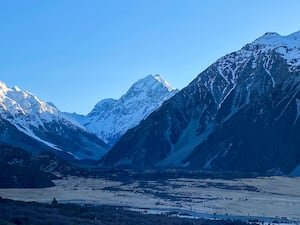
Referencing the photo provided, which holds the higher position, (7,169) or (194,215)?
(7,169)

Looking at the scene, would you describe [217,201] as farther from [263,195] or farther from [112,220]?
[112,220]

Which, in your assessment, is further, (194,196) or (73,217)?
(194,196)

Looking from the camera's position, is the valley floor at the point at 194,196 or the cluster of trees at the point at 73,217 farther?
the valley floor at the point at 194,196

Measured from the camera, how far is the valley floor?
292 feet

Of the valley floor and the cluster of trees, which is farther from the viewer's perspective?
the valley floor

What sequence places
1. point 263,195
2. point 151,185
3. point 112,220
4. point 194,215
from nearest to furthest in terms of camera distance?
1. point 112,220
2. point 194,215
3. point 263,195
4. point 151,185

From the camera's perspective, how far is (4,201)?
71.7 meters

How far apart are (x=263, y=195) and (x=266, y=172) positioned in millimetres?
77667

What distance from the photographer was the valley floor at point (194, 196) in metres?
89.1

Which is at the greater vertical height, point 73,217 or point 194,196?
point 194,196

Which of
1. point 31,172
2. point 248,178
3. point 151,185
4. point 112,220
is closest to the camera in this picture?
point 112,220

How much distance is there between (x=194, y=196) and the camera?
115m

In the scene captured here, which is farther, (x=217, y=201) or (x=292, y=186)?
(x=292, y=186)

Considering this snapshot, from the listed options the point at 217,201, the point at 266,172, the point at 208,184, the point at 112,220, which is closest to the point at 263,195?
the point at 217,201
